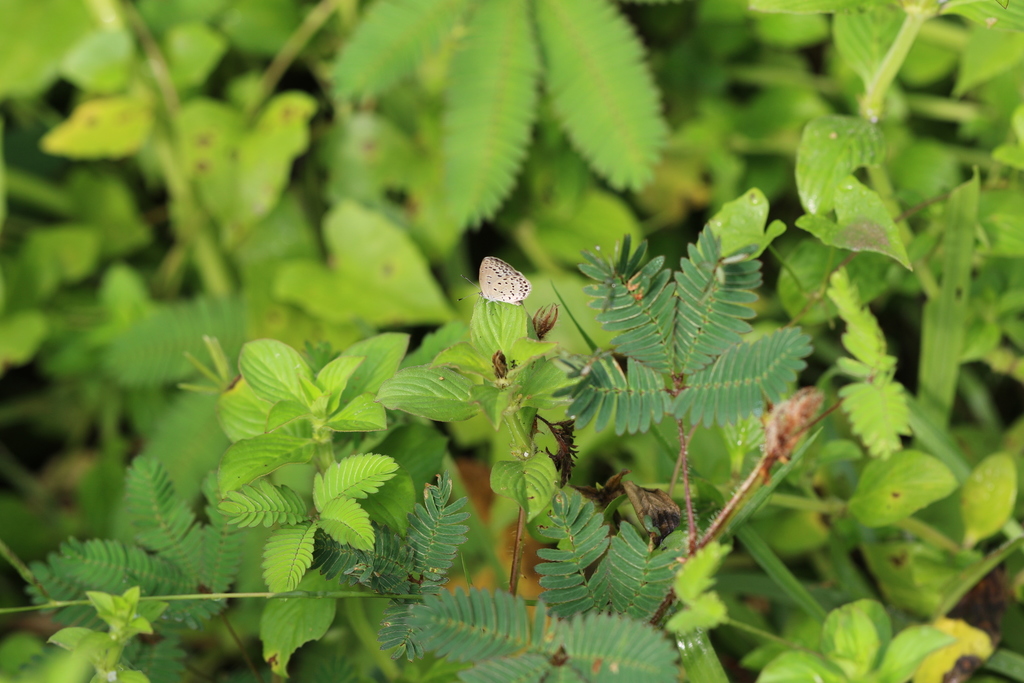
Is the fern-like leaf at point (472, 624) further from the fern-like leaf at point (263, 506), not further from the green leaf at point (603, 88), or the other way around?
the green leaf at point (603, 88)

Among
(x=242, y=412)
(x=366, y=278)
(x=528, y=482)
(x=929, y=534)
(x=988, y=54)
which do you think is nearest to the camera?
(x=528, y=482)

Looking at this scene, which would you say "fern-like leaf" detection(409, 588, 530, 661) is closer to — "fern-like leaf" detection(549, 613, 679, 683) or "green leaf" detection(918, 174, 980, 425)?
"fern-like leaf" detection(549, 613, 679, 683)

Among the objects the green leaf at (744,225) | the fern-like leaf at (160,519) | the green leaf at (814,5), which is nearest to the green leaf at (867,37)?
the green leaf at (814,5)

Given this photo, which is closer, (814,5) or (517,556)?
(517,556)

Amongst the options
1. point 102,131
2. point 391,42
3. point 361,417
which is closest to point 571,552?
point 361,417

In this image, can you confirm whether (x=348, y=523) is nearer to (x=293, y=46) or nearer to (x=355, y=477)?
(x=355, y=477)

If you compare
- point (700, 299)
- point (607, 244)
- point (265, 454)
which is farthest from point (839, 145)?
point (265, 454)
